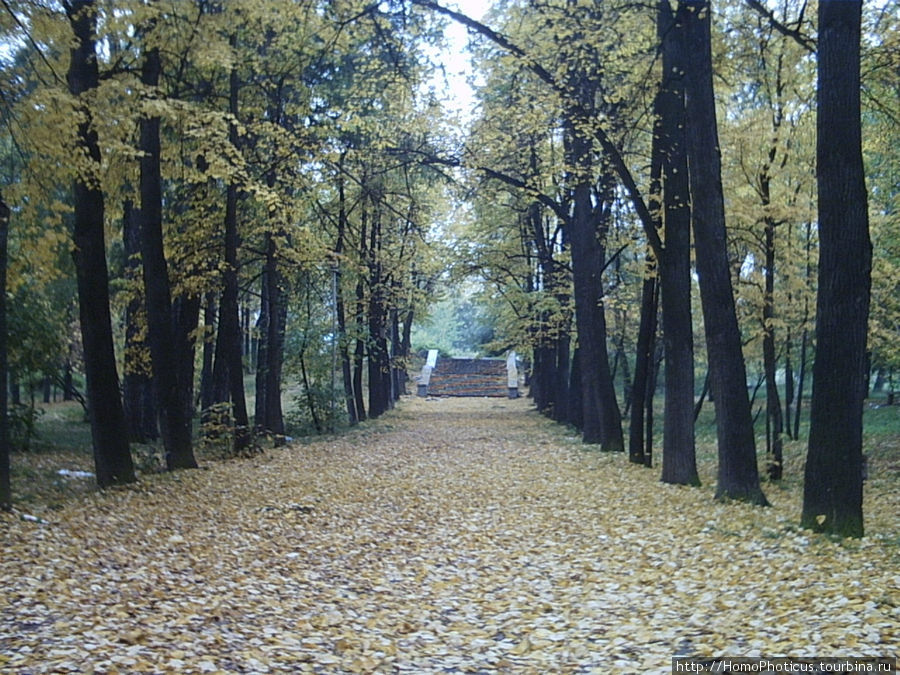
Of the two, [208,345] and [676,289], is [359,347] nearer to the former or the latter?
[208,345]

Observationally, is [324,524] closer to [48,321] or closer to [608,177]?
[48,321]

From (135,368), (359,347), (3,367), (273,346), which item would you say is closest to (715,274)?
(3,367)

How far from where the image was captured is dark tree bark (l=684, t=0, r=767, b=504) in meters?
9.83

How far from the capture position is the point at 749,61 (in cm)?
1185

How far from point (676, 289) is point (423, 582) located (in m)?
6.72

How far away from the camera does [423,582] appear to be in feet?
22.9

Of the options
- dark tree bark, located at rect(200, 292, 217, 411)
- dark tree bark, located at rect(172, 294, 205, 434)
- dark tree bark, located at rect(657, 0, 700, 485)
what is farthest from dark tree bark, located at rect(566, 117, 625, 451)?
dark tree bark, located at rect(172, 294, 205, 434)

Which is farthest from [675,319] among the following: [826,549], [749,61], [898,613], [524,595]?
[898,613]

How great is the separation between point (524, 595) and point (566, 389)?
20.4 m

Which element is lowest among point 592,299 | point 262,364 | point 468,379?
point 468,379

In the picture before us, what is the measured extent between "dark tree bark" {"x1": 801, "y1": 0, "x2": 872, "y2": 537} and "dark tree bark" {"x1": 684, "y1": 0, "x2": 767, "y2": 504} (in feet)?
8.45

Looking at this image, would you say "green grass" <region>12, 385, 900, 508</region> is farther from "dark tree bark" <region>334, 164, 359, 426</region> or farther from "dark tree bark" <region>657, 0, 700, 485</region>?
"dark tree bark" <region>334, 164, 359, 426</region>

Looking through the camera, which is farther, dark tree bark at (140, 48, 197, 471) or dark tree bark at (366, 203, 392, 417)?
dark tree bark at (366, 203, 392, 417)

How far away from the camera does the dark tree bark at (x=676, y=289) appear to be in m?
11.8
